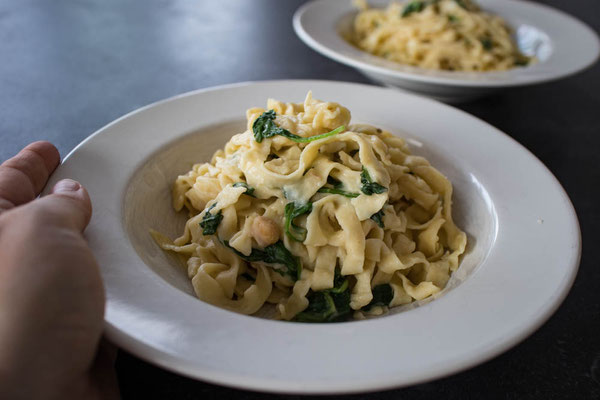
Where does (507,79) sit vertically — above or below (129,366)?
above

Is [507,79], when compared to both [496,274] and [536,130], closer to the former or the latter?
[536,130]

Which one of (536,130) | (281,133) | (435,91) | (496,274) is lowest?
(536,130)

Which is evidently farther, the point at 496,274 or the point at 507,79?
the point at 507,79

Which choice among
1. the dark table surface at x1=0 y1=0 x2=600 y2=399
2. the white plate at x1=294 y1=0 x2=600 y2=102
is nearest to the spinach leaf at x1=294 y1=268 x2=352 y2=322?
the dark table surface at x1=0 y1=0 x2=600 y2=399

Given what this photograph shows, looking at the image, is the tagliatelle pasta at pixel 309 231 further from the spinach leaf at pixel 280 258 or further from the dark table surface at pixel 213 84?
the dark table surface at pixel 213 84

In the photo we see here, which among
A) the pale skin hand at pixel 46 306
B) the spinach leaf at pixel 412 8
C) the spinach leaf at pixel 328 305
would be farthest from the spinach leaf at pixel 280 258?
the spinach leaf at pixel 412 8

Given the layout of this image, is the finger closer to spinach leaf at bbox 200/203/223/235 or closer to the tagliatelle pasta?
the tagliatelle pasta

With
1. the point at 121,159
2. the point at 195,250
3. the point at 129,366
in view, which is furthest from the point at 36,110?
the point at 129,366
